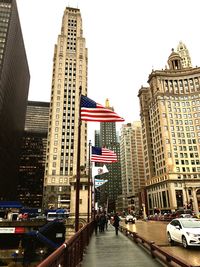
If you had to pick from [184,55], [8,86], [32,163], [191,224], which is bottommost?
[191,224]

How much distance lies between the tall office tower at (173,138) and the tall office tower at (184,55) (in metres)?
43.1

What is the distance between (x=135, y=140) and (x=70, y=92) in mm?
84672

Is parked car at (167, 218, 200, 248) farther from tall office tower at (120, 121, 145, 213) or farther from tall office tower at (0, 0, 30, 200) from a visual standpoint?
tall office tower at (120, 121, 145, 213)

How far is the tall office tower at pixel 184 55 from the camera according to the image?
161875 millimetres

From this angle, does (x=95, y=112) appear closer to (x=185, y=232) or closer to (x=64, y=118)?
(x=185, y=232)

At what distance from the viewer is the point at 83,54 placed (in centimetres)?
11350

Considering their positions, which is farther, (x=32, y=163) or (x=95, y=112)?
(x=32, y=163)

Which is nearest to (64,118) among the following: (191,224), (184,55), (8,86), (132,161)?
(8,86)

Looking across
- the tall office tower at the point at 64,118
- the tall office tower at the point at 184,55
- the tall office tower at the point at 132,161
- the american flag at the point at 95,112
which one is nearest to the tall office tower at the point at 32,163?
the tall office tower at the point at 132,161

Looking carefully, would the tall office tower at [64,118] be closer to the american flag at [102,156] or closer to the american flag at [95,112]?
the american flag at [102,156]

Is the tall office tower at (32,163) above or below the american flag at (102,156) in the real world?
above

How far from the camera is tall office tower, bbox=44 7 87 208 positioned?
8769 centimetres

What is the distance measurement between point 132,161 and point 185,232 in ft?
522

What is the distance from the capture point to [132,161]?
171000 mm
